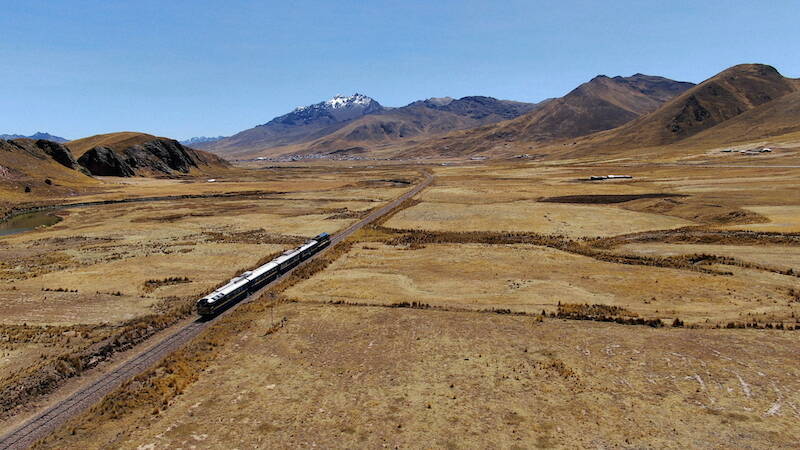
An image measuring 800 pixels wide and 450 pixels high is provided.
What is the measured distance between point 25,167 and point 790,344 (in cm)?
21438

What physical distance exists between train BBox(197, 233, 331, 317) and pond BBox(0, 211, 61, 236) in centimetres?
7339

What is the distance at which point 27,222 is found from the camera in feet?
336

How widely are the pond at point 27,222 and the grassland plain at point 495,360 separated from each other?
8288 centimetres

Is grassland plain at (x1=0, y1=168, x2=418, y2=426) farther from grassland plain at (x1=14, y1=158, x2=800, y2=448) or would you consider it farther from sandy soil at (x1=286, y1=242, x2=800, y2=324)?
sandy soil at (x1=286, y1=242, x2=800, y2=324)

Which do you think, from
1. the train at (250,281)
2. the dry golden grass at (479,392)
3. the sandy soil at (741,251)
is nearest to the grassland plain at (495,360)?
the dry golden grass at (479,392)

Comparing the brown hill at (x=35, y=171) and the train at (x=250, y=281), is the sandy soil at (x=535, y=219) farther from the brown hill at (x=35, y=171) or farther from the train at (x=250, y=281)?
the brown hill at (x=35, y=171)

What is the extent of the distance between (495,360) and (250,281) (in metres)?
29.5

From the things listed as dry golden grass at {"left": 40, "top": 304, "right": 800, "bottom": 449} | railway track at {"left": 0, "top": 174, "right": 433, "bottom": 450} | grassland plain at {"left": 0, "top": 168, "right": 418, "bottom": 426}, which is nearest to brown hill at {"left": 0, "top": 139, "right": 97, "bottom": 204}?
grassland plain at {"left": 0, "top": 168, "right": 418, "bottom": 426}

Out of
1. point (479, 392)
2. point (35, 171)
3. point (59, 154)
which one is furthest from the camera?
point (59, 154)

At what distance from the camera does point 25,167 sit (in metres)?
158

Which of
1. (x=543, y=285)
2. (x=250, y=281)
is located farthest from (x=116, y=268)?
(x=543, y=285)

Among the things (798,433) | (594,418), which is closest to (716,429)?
(798,433)

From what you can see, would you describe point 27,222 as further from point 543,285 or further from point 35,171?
point 543,285

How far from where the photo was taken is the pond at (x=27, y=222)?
93.5 metres
